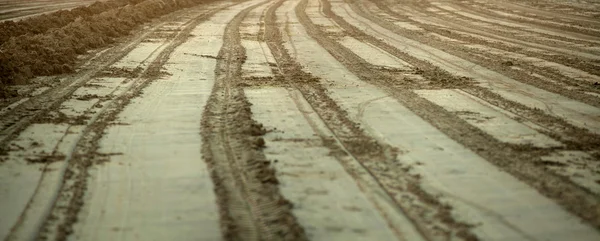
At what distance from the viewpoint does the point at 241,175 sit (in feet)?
17.5

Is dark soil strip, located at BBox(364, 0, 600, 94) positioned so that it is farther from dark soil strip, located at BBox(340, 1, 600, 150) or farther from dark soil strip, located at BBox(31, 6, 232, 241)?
dark soil strip, located at BBox(31, 6, 232, 241)

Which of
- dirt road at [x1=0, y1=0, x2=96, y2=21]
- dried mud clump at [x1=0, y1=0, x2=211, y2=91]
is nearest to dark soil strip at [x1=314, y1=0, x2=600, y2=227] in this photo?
dried mud clump at [x1=0, y1=0, x2=211, y2=91]

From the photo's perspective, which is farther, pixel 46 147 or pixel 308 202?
pixel 46 147

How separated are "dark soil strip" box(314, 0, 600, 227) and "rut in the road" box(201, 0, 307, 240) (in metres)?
2.17

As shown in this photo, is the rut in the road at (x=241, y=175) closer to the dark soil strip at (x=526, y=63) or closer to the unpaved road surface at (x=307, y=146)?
the unpaved road surface at (x=307, y=146)

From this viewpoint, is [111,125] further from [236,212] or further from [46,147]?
[236,212]

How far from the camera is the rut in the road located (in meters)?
4.34

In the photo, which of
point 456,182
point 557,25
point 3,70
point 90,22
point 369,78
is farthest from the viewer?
point 557,25

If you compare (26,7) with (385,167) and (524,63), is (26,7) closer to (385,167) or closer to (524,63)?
(524,63)

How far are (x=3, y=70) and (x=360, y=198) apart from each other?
691cm

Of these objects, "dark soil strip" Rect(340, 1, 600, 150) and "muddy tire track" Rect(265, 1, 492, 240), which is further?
"dark soil strip" Rect(340, 1, 600, 150)

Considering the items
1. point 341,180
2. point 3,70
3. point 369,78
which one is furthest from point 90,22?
point 341,180

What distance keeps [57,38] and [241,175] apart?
8.39m

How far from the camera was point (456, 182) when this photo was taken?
525cm
